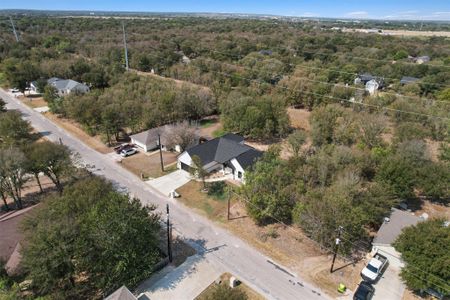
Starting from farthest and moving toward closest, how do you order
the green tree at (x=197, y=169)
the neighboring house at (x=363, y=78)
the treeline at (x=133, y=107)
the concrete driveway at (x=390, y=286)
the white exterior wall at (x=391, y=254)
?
the neighboring house at (x=363, y=78)
the treeline at (x=133, y=107)
the green tree at (x=197, y=169)
the white exterior wall at (x=391, y=254)
the concrete driveway at (x=390, y=286)

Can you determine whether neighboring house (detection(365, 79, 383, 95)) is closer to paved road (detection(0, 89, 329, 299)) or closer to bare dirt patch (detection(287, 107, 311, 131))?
bare dirt patch (detection(287, 107, 311, 131))

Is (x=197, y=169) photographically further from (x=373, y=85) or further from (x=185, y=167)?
(x=373, y=85)

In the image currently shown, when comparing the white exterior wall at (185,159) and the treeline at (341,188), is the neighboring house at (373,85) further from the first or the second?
the white exterior wall at (185,159)

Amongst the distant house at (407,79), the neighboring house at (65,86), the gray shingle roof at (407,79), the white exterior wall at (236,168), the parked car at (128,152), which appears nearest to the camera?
the white exterior wall at (236,168)

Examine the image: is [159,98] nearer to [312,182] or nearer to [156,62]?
[312,182]

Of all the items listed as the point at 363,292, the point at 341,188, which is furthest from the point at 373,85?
the point at 363,292

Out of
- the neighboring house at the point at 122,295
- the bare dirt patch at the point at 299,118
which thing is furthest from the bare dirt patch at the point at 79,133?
the bare dirt patch at the point at 299,118

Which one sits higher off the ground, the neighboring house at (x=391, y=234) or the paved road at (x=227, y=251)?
the neighboring house at (x=391, y=234)

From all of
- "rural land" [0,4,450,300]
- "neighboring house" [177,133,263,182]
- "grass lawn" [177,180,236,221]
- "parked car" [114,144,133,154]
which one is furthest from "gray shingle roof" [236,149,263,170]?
"parked car" [114,144,133,154]
